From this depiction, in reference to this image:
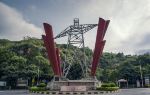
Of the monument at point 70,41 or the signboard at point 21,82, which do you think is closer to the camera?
the monument at point 70,41

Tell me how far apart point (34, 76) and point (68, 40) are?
3070 cm

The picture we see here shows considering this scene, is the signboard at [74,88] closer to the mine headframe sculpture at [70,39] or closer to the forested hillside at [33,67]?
the mine headframe sculpture at [70,39]

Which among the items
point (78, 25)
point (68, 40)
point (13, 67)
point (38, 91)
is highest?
point (78, 25)

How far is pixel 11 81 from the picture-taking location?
245ft

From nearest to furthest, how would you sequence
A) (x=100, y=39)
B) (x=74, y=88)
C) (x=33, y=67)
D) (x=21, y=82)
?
(x=74, y=88) < (x=100, y=39) < (x=33, y=67) < (x=21, y=82)

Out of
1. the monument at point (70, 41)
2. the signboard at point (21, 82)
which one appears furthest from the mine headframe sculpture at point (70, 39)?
the signboard at point (21, 82)

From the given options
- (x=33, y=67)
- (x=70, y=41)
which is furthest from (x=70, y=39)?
(x=33, y=67)

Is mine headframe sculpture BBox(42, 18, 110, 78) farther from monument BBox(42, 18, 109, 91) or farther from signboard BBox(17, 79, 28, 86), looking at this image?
signboard BBox(17, 79, 28, 86)

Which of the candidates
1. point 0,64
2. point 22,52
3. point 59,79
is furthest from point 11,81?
point 59,79

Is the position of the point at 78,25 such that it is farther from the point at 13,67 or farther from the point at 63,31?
the point at 13,67

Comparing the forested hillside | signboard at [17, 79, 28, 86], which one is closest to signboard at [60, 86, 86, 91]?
the forested hillside

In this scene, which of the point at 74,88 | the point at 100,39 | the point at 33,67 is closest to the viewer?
the point at 74,88

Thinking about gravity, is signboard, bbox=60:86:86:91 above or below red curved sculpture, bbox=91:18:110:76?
below

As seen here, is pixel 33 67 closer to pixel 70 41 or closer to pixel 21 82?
pixel 21 82
